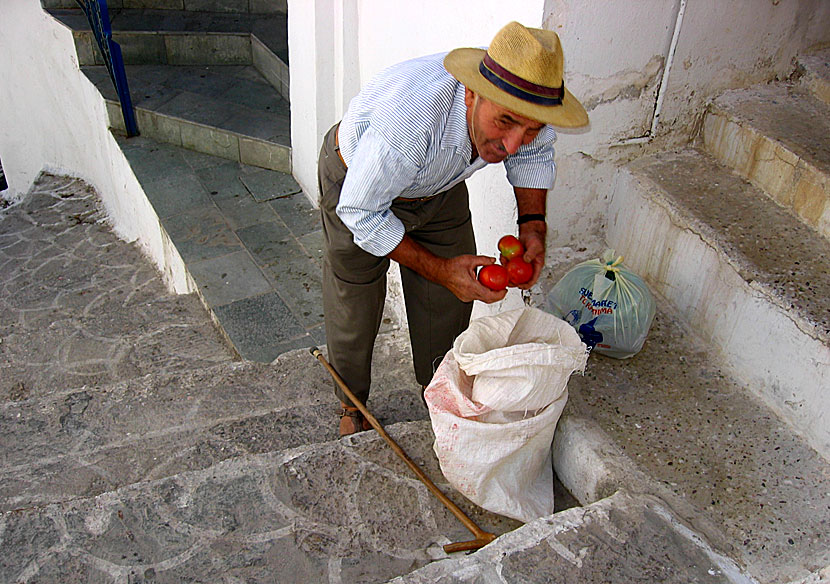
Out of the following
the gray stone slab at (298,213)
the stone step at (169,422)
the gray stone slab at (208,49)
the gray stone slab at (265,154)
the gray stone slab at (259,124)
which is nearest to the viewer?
the stone step at (169,422)

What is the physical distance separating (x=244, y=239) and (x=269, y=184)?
74cm

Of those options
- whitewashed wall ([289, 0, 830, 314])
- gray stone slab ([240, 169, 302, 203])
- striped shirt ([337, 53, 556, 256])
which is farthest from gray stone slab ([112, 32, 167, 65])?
striped shirt ([337, 53, 556, 256])

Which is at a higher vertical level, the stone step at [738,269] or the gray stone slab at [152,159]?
the stone step at [738,269]

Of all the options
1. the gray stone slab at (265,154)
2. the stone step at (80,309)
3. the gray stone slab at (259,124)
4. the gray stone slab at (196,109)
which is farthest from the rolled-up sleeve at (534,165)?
the gray stone slab at (196,109)

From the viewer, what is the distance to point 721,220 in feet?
8.65

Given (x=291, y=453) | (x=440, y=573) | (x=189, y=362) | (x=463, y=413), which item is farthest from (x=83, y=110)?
(x=440, y=573)

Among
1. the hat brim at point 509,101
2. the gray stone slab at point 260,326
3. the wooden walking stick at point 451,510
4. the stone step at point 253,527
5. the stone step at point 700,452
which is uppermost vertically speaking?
the hat brim at point 509,101

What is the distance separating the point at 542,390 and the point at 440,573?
2.08 feet

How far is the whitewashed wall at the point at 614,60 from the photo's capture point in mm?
2482

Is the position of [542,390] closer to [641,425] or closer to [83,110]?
[641,425]

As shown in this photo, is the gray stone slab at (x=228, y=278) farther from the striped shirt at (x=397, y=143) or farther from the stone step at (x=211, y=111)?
the striped shirt at (x=397, y=143)

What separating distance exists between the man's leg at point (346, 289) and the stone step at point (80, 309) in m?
1.20

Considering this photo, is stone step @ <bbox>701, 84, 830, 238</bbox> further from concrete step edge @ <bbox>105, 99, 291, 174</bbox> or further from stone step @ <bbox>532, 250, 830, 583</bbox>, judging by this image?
concrete step edge @ <bbox>105, 99, 291, 174</bbox>

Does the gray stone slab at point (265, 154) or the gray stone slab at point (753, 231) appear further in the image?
the gray stone slab at point (265, 154)
